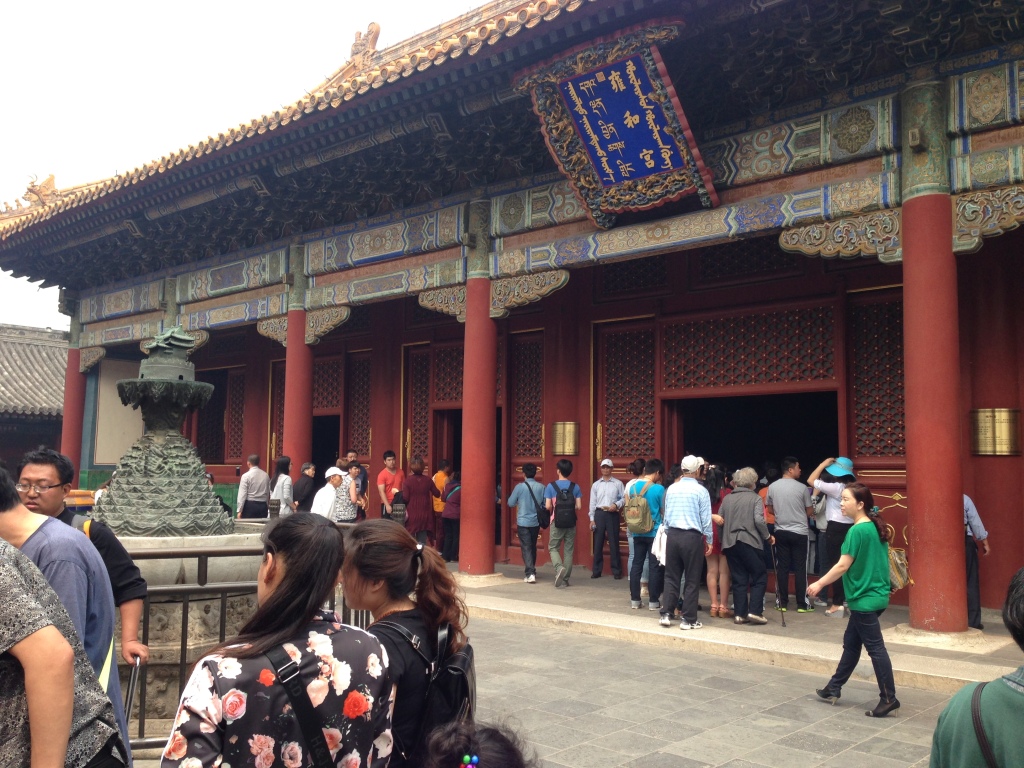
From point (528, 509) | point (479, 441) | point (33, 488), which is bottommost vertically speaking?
point (528, 509)

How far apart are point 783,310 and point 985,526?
2.81m

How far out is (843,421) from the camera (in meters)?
8.53

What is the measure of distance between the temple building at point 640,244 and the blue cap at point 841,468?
51 centimetres

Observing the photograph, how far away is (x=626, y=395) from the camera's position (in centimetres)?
1053

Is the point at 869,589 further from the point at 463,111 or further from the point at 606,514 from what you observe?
the point at 463,111

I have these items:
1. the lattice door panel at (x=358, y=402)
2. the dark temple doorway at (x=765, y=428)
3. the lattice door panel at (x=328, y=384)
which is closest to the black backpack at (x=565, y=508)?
the dark temple doorway at (x=765, y=428)

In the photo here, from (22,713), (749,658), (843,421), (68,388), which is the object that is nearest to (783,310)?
(843,421)

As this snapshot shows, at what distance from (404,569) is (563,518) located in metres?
7.20

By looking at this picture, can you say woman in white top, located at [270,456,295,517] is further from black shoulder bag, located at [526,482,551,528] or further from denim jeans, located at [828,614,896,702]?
denim jeans, located at [828,614,896,702]

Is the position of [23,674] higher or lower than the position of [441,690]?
higher

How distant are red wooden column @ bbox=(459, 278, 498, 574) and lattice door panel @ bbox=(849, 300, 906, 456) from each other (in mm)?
3702

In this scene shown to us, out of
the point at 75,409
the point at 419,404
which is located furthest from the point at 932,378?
the point at 75,409

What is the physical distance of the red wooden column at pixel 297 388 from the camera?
11906 millimetres

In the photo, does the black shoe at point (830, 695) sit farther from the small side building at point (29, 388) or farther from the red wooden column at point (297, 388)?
the small side building at point (29, 388)
